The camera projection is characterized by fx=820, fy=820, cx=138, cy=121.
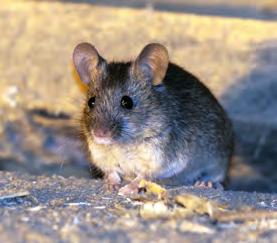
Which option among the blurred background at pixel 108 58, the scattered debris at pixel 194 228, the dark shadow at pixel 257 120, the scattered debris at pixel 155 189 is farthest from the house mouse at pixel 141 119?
the scattered debris at pixel 194 228

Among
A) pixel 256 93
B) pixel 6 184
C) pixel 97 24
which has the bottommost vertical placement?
pixel 6 184

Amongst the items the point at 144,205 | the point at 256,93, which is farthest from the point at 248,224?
the point at 256,93

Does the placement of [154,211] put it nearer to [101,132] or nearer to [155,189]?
[155,189]

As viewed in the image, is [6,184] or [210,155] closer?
[6,184]

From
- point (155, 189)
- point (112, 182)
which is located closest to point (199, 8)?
point (112, 182)

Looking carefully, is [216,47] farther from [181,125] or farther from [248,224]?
[248,224]

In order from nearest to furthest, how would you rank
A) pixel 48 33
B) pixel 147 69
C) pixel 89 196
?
pixel 89 196, pixel 147 69, pixel 48 33

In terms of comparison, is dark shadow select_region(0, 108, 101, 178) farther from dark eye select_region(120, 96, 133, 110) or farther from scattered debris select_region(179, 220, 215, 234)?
scattered debris select_region(179, 220, 215, 234)

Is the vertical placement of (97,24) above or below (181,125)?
above

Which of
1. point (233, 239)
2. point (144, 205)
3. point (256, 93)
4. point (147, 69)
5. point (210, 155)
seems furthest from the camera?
point (256, 93)
